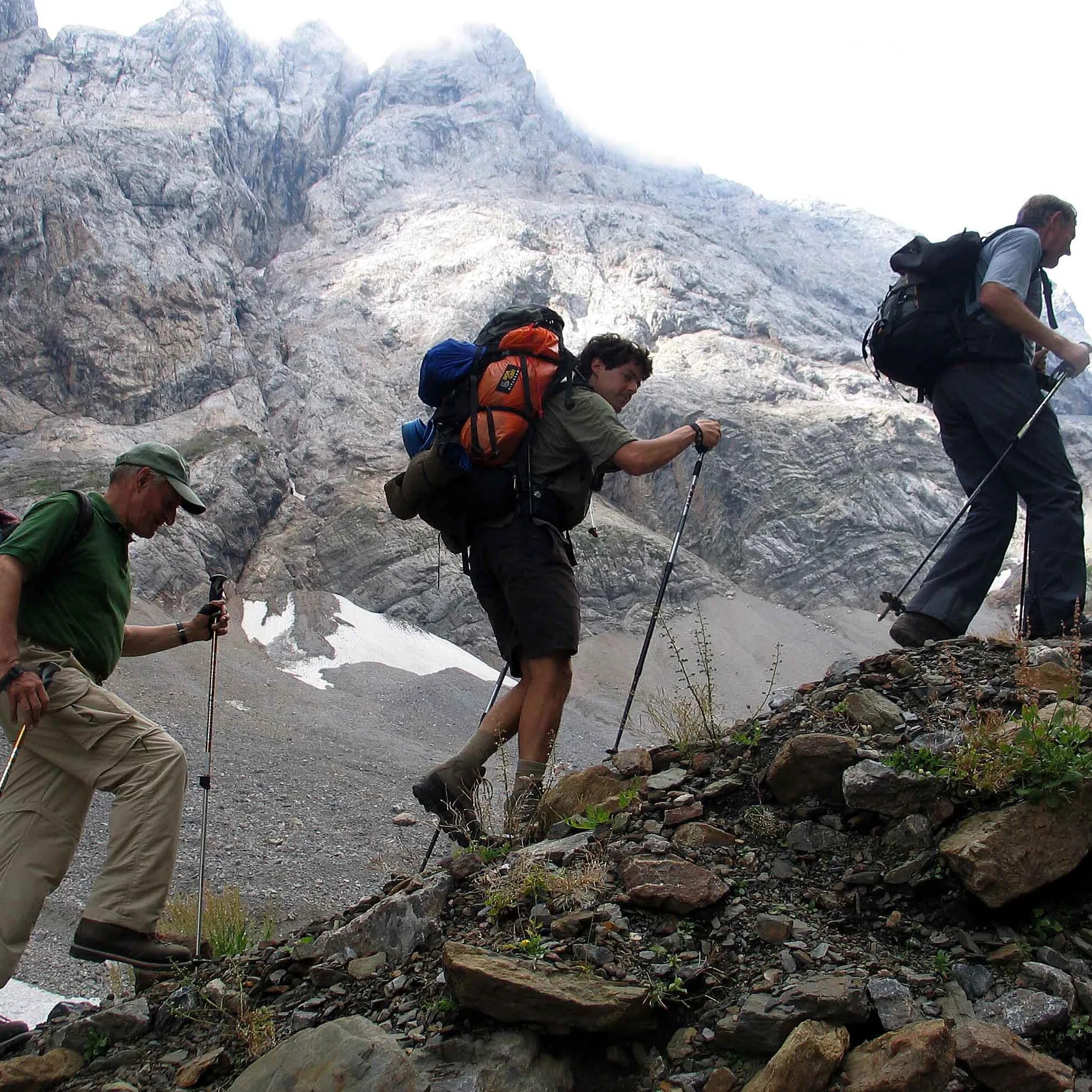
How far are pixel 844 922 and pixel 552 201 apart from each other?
88658 mm

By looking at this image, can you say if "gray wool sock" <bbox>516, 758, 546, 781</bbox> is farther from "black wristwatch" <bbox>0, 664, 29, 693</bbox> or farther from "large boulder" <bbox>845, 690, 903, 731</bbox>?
"black wristwatch" <bbox>0, 664, 29, 693</bbox>

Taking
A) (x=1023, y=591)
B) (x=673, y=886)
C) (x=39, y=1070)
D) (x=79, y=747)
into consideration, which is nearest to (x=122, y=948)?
(x=39, y=1070)

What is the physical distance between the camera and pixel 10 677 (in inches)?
147

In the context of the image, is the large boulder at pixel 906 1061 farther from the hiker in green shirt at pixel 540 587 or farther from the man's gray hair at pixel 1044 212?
the man's gray hair at pixel 1044 212

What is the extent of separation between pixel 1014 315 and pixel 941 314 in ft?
1.79

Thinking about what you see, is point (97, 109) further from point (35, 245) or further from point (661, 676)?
point (661, 676)

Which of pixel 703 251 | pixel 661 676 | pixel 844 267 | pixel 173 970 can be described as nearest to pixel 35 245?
pixel 661 676

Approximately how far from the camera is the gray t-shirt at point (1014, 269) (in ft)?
17.8

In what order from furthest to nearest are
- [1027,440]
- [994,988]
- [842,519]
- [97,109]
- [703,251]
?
[703,251], [97,109], [842,519], [1027,440], [994,988]

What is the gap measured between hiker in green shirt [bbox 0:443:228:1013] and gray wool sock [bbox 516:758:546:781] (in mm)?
1680

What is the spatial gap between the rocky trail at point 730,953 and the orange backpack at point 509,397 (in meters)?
1.90

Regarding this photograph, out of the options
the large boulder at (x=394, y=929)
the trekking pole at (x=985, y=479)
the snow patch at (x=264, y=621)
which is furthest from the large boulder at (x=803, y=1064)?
the snow patch at (x=264, y=621)

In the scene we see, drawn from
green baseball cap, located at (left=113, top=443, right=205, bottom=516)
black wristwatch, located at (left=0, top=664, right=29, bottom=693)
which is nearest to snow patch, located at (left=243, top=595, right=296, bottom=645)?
green baseball cap, located at (left=113, top=443, right=205, bottom=516)

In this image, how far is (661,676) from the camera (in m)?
48.8
